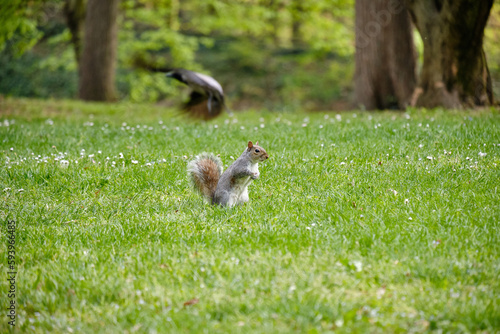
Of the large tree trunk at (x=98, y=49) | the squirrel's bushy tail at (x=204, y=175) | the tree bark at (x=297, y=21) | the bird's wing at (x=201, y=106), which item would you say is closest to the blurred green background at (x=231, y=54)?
the tree bark at (x=297, y=21)

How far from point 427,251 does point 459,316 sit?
0.84 metres

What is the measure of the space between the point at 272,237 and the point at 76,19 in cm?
1855

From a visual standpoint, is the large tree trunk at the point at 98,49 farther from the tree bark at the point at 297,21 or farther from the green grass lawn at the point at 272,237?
the green grass lawn at the point at 272,237

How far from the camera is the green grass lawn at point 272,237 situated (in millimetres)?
3203

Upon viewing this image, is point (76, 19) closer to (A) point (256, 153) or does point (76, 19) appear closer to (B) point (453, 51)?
(B) point (453, 51)

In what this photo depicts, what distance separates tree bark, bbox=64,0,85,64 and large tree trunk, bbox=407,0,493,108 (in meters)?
14.1

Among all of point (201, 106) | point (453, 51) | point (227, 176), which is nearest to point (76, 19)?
point (201, 106)

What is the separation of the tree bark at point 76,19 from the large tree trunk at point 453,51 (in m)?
14.1

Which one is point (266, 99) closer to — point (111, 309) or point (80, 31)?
point (80, 31)

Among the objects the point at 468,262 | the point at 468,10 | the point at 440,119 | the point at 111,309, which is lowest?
the point at 111,309

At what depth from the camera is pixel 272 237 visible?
426cm

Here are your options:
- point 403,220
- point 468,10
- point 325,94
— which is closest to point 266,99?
point 325,94

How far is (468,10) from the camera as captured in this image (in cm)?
953

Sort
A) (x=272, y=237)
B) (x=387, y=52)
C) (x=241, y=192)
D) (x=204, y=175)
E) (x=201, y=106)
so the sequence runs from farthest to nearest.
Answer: (x=387, y=52), (x=201, y=106), (x=204, y=175), (x=241, y=192), (x=272, y=237)
